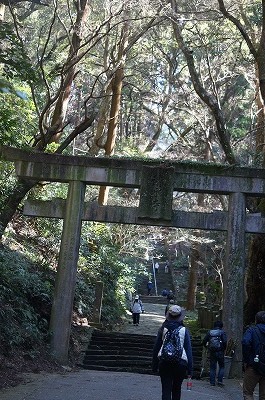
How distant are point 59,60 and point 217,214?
474 inches

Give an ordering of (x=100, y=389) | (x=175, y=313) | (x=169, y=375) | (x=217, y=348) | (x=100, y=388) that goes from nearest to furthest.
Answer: (x=169, y=375) < (x=175, y=313) < (x=100, y=389) < (x=100, y=388) < (x=217, y=348)

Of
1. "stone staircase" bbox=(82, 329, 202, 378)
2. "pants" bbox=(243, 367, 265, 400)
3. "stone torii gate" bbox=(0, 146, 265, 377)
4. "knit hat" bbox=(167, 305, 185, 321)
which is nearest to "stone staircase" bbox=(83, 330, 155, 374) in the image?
"stone staircase" bbox=(82, 329, 202, 378)

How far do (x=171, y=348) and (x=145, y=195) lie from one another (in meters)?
7.32

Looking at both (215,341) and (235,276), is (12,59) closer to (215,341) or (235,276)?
(215,341)

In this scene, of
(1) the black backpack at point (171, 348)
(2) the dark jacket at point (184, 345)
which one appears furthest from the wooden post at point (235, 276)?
(1) the black backpack at point (171, 348)

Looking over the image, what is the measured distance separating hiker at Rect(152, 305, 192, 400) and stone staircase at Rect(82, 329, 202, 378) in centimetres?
775

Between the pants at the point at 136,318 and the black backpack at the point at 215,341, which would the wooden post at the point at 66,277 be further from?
the pants at the point at 136,318

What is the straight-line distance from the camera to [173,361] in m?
6.02

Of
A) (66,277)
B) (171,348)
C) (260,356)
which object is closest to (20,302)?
(66,277)

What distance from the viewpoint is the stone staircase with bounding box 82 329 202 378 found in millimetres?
14172

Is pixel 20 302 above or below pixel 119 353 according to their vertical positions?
above

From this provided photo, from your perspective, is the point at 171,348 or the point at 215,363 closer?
the point at 171,348

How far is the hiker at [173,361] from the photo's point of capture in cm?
608

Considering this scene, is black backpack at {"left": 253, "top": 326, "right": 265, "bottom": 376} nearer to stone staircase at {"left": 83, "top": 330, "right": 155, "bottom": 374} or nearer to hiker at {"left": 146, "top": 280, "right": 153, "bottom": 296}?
stone staircase at {"left": 83, "top": 330, "right": 155, "bottom": 374}
